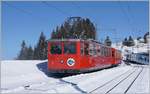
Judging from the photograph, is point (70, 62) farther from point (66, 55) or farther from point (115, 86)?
point (115, 86)

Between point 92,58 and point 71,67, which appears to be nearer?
point 71,67

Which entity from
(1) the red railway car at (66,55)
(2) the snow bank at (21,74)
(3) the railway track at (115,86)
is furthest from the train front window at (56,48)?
(3) the railway track at (115,86)

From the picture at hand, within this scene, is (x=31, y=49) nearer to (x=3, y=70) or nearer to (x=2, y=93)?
(x=3, y=70)

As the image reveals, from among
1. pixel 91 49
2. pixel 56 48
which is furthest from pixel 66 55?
pixel 91 49

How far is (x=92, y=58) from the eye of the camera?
91.9 ft

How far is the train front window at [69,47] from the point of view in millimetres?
25266

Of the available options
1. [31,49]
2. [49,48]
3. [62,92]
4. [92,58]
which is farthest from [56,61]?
[31,49]

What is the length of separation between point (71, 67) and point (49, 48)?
191 cm

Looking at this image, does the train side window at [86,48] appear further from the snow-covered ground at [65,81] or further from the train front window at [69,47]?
the snow-covered ground at [65,81]

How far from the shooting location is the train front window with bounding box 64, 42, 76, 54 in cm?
2527

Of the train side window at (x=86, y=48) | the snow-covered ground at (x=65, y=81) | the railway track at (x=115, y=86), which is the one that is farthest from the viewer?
the train side window at (x=86, y=48)

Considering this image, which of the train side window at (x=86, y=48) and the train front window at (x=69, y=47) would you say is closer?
the train front window at (x=69, y=47)

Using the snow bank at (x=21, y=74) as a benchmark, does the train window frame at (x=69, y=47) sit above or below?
above

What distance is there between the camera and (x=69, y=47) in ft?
83.7
